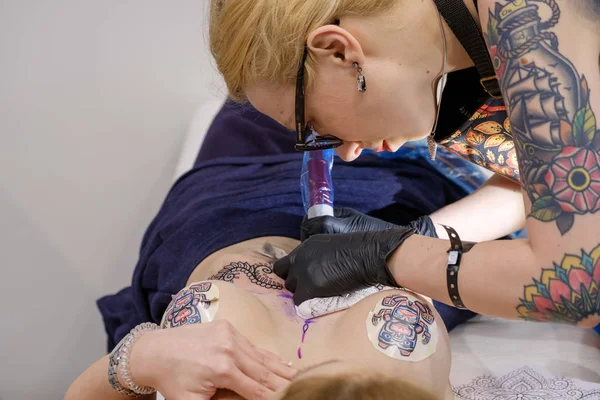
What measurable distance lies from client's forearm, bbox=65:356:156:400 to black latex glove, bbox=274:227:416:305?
0.35 meters

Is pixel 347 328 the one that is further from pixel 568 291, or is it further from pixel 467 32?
pixel 467 32

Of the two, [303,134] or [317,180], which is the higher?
[303,134]

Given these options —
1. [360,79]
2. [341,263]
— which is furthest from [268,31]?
[341,263]

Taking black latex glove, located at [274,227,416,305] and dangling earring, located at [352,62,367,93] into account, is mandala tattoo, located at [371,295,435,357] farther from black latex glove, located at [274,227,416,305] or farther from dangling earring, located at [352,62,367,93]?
dangling earring, located at [352,62,367,93]

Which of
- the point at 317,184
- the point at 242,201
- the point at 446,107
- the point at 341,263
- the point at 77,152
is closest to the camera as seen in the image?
the point at 341,263

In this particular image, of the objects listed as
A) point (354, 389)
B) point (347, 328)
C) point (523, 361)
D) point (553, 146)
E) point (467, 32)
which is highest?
point (467, 32)

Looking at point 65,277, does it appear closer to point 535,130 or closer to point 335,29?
point 335,29

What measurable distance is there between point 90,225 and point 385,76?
1462 mm

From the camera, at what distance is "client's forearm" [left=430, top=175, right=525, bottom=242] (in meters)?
1.52

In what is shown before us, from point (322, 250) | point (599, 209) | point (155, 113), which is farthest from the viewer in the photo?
point (155, 113)

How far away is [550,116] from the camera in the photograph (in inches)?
34.8

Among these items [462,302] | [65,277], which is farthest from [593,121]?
[65,277]

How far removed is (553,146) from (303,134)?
16.8 inches

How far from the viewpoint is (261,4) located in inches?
40.9
